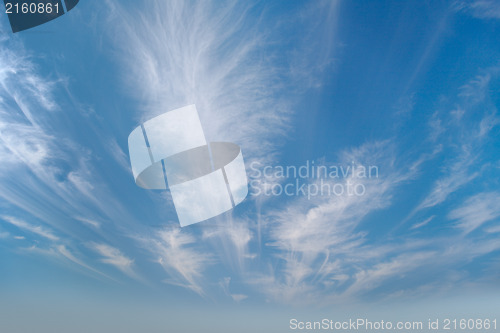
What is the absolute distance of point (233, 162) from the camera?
21.1m

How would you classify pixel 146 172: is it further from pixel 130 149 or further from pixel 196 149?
pixel 196 149

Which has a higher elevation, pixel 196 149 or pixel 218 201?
pixel 196 149

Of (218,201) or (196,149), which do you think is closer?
(196,149)

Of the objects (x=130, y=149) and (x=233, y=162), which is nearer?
(x=130, y=149)

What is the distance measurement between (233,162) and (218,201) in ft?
11.2

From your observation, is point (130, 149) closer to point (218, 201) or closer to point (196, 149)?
point (196, 149)

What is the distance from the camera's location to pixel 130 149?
19672 mm

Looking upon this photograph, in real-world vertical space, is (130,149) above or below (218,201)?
above

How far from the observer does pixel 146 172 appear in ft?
67.3

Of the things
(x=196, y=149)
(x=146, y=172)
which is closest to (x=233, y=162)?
(x=196, y=149)

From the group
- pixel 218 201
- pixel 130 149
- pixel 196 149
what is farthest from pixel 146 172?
pixel 218 201

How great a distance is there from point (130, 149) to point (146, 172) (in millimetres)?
2075

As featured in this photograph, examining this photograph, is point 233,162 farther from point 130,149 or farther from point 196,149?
point 130,149

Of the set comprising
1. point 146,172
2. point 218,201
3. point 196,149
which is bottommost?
point 218,201
